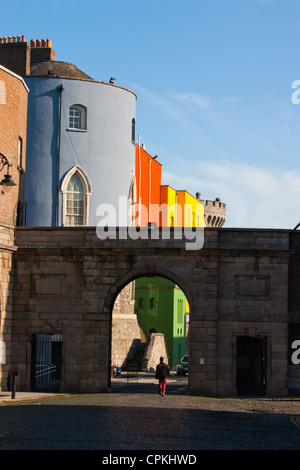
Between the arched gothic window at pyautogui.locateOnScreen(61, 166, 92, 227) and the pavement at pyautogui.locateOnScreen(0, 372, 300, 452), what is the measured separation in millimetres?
14069

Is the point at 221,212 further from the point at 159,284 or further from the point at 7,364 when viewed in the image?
the point at 7,364

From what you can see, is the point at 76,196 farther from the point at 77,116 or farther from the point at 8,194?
the point at 8,194

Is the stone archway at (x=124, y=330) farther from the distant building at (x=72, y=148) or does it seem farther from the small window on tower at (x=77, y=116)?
the small window on tower at (x=77, y=116)

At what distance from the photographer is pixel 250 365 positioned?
117 feet

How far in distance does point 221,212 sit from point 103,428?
74.1m

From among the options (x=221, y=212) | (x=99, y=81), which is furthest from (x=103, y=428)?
(x=221, y=212)

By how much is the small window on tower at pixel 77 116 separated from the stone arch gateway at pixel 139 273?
13.0 m

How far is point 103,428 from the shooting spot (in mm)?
19844

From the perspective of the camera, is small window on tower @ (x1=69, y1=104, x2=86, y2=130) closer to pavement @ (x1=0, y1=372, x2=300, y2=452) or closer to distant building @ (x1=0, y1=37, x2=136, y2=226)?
distant building @ (x1=0, y1=37, x2=136, y2=226)

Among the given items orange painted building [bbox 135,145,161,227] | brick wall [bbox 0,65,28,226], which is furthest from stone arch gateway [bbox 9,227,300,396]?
orange painted building [bbox 135,145,161,227]

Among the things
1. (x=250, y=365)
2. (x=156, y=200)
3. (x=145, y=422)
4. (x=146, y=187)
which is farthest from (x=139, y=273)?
(x=156, y=200)

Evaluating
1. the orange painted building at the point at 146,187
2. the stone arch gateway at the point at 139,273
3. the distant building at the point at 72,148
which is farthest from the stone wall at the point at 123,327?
the stone arch gateway at the point at 139,273

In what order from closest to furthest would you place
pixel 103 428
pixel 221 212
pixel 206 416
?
pixel 103 428, pixel 206 416, pixel 221 212

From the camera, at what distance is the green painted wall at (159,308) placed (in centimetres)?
6912
